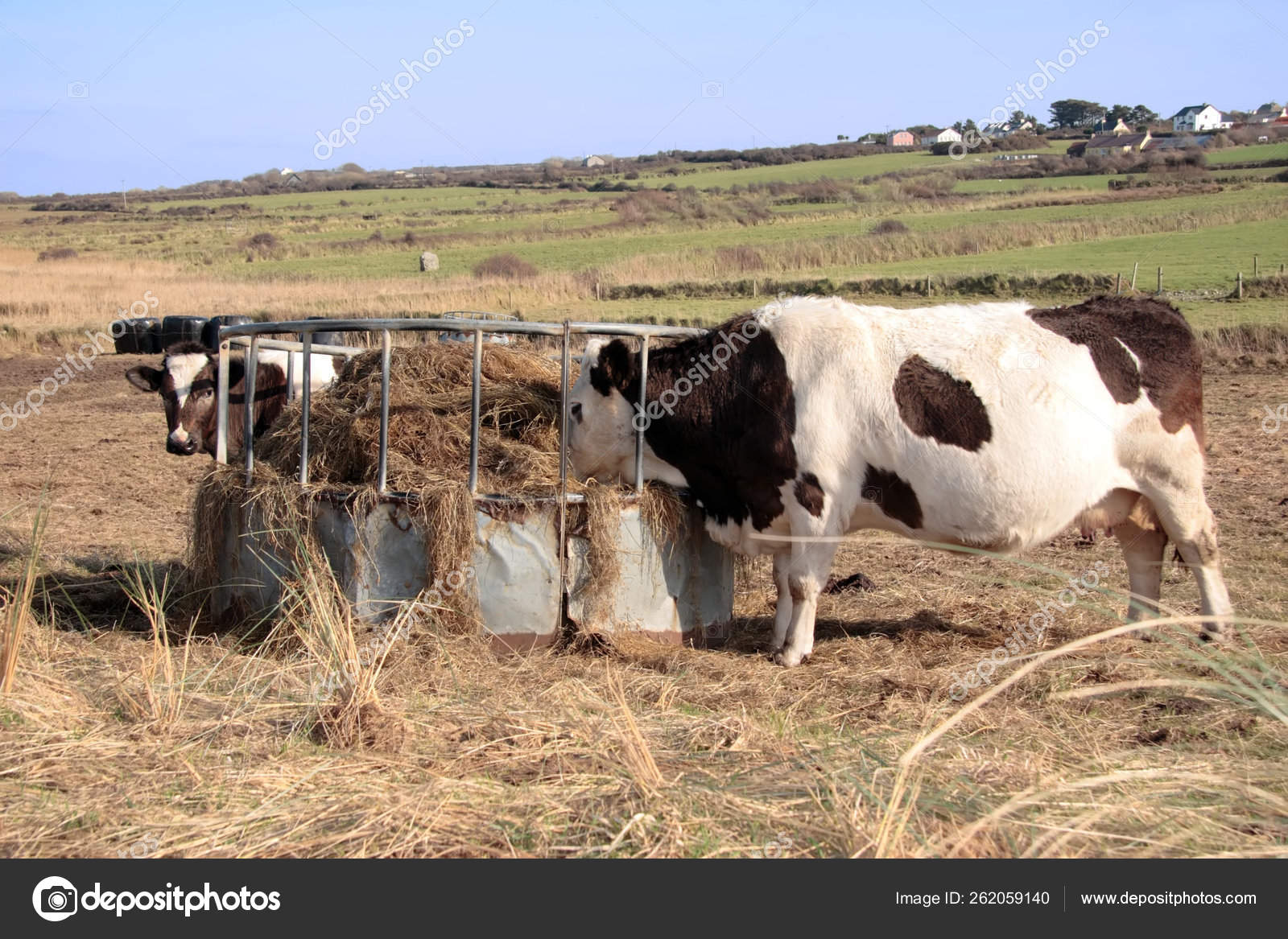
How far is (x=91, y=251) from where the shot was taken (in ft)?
207

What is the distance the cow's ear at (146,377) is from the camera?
10.8m

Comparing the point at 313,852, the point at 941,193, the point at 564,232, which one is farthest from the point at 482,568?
the point at 941,193

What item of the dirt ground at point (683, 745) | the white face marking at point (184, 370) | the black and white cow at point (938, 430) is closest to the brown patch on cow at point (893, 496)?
the black and white cow at point (938, 430)

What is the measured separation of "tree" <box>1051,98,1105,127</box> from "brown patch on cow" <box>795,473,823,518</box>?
124 metres

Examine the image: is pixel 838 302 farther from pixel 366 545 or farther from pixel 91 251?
pixel 91 251

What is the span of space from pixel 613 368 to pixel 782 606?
6.20ft

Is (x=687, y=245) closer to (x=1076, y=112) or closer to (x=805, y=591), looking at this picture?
(x=805, y=591)

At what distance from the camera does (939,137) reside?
126 meters

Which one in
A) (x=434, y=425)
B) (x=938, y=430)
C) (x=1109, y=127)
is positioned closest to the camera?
(x=938, y=430)

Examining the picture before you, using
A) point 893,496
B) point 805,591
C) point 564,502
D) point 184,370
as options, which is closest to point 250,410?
point 564,502

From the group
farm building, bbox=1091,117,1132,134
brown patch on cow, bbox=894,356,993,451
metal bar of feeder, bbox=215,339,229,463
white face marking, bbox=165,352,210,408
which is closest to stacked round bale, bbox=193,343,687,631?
metal bar of feeder, bbox=215,339,229,463

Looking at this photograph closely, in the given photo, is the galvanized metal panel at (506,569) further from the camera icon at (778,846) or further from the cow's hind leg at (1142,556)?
the camera icon at (778,846)
